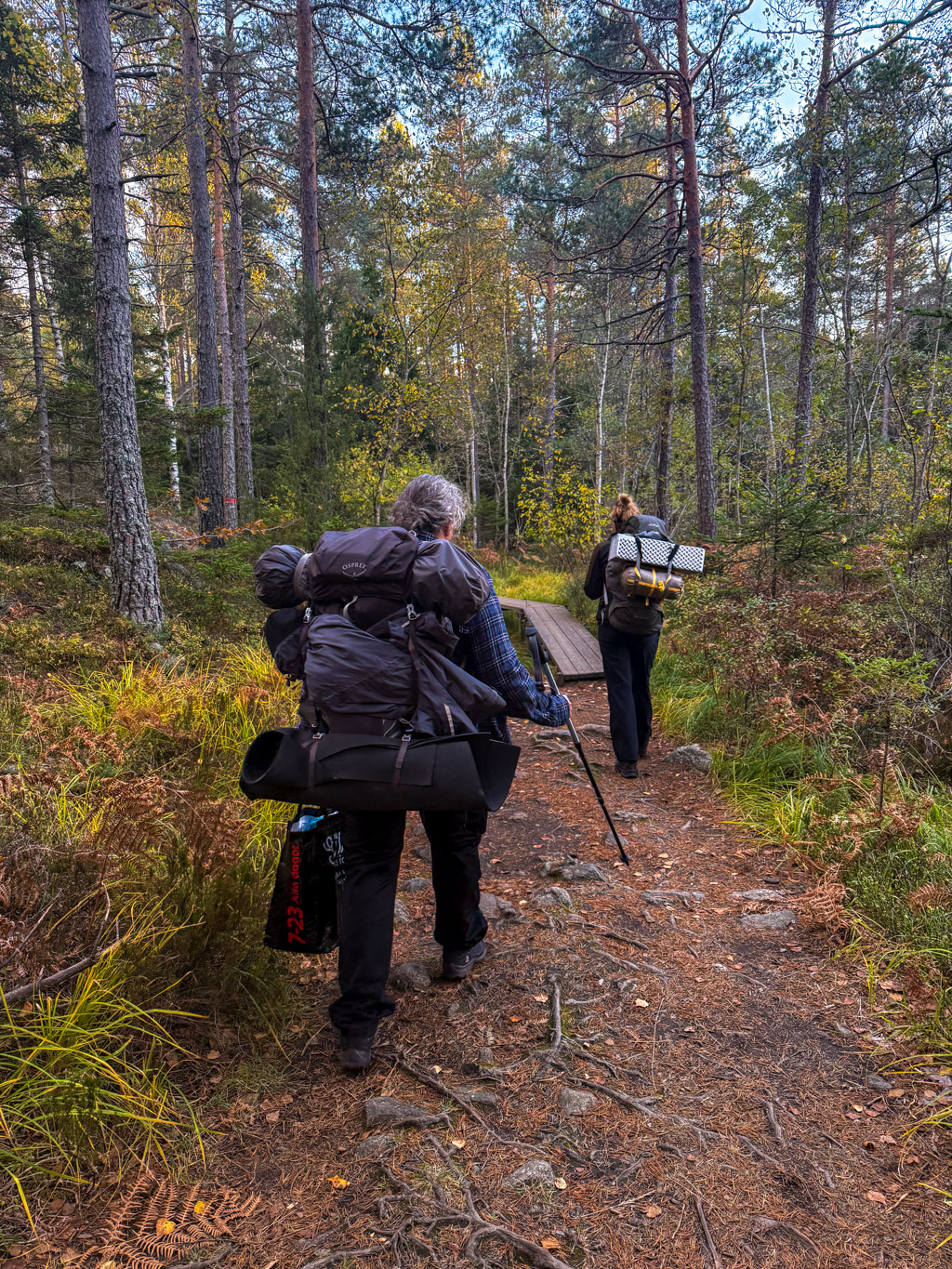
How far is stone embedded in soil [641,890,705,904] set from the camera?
345cm

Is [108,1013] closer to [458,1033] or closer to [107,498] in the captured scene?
[458,1033]

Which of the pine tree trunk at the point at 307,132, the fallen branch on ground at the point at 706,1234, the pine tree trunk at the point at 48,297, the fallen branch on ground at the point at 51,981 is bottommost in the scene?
the fallen branch on ground at the point at 706,1234

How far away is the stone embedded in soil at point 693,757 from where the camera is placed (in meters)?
5.18

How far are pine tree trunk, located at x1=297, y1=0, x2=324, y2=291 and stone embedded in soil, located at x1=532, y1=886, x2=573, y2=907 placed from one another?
355 inches

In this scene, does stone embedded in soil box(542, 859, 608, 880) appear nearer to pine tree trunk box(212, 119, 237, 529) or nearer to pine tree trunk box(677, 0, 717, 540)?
pine tree trunk box(677, 0, 717, 540)

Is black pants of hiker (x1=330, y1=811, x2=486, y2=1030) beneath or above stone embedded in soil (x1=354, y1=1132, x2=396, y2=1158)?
above

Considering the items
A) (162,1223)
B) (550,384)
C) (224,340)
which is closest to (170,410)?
(162,1223)

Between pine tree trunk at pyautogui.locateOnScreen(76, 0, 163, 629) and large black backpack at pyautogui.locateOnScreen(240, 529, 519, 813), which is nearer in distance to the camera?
large black backpack at pyautogui.locateOnScreen(240, 529, 519, 813)

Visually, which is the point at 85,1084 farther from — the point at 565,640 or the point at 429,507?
the point at 565,640

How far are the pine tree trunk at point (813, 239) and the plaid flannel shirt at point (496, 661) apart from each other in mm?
7280

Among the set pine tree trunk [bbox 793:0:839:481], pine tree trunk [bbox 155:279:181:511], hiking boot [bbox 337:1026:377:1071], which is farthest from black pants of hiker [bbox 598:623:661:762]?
pine tree trunk [bbox 155:279:181:511]

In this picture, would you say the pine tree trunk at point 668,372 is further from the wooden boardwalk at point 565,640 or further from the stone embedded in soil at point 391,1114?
the stone embedded in soil at point 391,1114

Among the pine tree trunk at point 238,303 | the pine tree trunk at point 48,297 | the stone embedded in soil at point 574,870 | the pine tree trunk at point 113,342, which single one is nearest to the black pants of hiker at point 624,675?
the stone embedded in soil at point 574,870

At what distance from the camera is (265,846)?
3.17 metres
